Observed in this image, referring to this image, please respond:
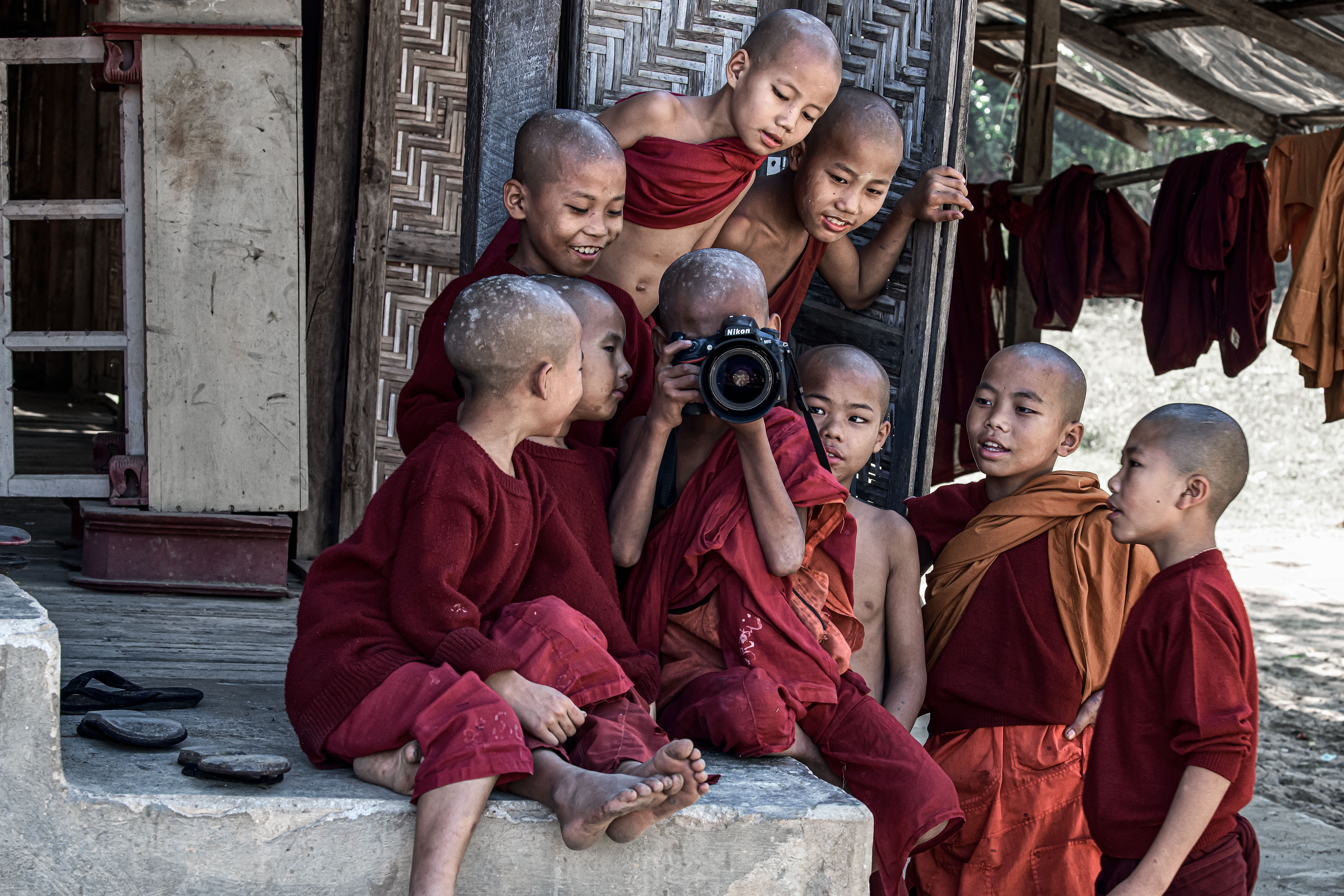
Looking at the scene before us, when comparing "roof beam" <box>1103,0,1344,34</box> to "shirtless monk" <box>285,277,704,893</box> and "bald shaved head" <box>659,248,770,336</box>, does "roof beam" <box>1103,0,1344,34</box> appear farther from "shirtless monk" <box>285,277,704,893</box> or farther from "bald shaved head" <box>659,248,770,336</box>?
"shirtless monk" <box>285,277,704,893</box>

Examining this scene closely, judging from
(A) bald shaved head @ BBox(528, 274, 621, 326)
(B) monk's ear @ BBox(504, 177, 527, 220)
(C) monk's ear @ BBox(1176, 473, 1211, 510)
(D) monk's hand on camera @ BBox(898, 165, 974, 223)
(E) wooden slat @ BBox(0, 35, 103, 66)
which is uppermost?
(E) wooden slat @ BBox(0, 35, 103, 66)

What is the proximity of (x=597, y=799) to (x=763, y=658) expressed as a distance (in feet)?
1.77

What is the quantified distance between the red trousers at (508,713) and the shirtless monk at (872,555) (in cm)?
75

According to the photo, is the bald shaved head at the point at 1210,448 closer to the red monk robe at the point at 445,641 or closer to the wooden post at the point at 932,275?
the wooden post at the point at 932,275

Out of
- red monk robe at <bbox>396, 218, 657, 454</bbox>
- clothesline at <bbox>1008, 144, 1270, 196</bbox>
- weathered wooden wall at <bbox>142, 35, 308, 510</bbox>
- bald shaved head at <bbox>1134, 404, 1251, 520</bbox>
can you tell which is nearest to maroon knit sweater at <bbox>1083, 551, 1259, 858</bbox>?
bald shaved head at <bbox>1134, 404, 1251, 520</bbox>

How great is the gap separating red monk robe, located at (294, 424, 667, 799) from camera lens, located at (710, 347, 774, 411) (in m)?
0.37

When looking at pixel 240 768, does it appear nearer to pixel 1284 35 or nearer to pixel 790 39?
pixel 790 39

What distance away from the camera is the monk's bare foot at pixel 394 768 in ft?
6.64

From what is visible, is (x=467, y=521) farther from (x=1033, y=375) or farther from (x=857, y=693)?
(x=1033, y=375)

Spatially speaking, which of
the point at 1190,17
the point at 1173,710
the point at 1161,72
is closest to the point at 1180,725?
the point at 1173,710

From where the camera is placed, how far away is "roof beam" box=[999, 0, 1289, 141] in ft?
24.0

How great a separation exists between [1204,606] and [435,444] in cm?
139

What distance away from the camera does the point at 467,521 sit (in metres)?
2.12

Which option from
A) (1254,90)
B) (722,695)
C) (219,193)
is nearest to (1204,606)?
(722,695)
